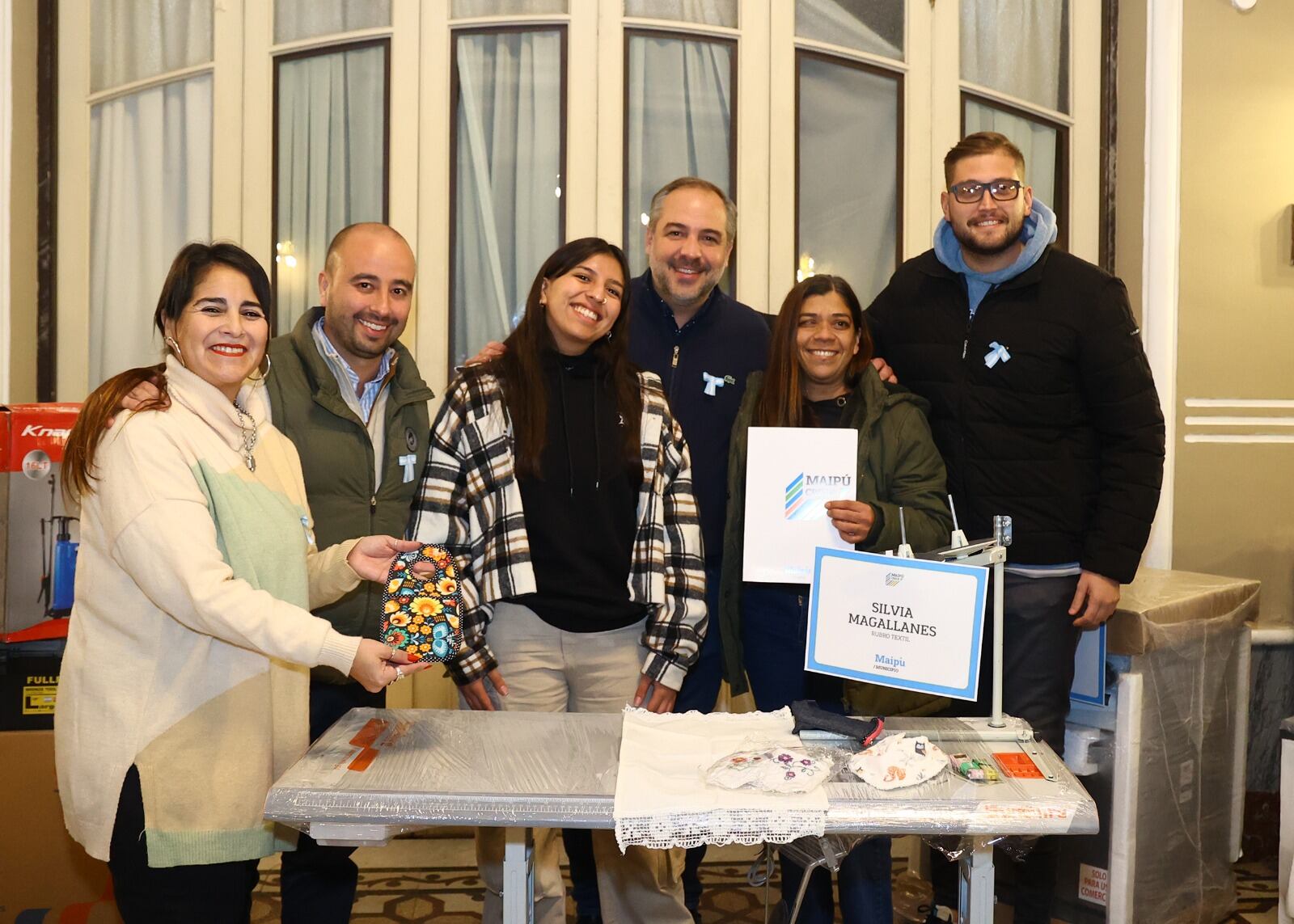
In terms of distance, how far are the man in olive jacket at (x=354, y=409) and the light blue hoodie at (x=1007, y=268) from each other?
1.35 meters

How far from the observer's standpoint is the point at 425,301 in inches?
164

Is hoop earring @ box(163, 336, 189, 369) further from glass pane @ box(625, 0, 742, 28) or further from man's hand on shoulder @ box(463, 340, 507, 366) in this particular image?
glass pane @ box(625, 0, 742, 28)

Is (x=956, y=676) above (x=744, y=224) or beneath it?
beneath

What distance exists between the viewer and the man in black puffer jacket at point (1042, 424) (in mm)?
2732

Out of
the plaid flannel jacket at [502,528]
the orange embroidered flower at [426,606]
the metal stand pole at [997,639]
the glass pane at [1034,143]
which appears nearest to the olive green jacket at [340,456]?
the plaid flannel jacket at [502,528]

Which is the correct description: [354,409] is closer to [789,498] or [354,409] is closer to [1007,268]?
[789,498]

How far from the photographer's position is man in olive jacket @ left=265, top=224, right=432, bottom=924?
8.71 ft

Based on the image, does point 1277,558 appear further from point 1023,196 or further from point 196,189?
point 196,189

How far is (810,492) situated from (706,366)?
627mm

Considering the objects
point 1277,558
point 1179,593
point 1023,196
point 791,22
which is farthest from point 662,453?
point 1277,558

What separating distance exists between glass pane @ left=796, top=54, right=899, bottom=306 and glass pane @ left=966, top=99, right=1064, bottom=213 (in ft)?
1.23

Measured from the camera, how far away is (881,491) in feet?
8.95

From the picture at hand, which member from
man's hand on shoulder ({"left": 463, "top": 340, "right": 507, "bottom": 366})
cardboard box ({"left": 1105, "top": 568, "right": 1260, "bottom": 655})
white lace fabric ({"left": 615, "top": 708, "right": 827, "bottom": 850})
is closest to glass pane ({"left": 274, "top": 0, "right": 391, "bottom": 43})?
man's hand on shoulder ({"left": 463, "top": 340, "right": 507, "bottom": 366})

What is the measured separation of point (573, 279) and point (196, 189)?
86.1 inches
